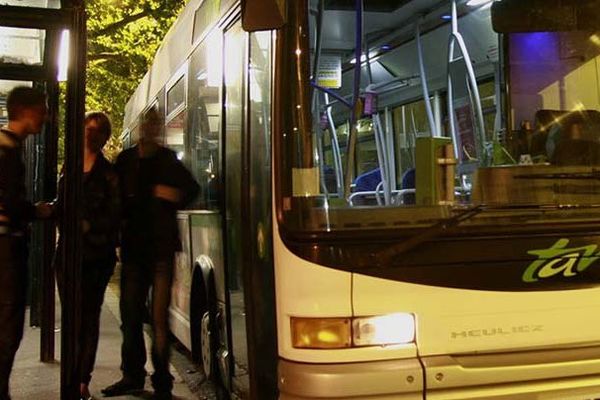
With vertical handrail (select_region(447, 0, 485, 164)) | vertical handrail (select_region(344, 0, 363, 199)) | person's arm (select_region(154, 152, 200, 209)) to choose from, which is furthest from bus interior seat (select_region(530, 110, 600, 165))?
person's arm (select_region(154, 152, 200, 209))

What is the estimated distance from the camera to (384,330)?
3029 millimetres

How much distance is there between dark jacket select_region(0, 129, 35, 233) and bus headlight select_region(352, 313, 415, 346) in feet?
6.81

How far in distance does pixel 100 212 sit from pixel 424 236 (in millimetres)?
2466

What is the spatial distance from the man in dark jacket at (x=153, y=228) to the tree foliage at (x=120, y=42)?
6.72m

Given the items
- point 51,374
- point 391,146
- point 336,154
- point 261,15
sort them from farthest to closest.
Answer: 1. point 51,374
2. point 391,146
3. point 336,154
4. point 261,15

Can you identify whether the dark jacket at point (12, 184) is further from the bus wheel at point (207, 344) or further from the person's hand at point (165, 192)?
the bus wheel at point (207, 344)

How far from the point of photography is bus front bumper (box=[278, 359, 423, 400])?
292 cm

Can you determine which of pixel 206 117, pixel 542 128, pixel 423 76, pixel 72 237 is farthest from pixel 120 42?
pixel 542 128

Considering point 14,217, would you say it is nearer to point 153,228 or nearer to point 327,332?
point 153,228

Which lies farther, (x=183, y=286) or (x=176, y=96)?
(x=176, y=96)

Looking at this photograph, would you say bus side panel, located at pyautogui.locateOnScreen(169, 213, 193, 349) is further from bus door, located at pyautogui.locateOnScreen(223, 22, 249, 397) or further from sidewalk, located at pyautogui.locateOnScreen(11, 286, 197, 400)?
bus door, located at pyautogui.locateOnScreen(223, 22, 249, 397)

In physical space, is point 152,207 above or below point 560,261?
above

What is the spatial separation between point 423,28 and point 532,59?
2.04 feet

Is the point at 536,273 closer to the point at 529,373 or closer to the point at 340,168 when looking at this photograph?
the point at 529,373
